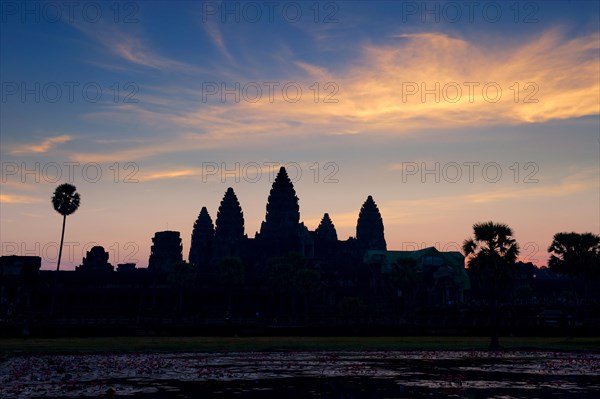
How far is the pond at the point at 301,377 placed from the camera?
23.9 metres

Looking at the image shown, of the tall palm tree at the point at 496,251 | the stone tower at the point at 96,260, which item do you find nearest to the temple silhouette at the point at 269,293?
the stone tower at the point at 96,260

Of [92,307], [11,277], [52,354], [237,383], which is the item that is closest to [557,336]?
[52,354]

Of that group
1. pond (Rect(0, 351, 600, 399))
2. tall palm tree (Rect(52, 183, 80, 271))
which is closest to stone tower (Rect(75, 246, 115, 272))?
tall palm tree (Rect(52, 183, 80, 271))

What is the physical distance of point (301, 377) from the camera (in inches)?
1150

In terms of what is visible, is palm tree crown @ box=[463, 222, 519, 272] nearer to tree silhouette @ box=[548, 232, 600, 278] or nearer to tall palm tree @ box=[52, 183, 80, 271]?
tree silhouette @ box=[548, 232, 600, 278]

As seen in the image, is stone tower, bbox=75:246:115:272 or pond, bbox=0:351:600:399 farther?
stone tower, bbox=75:246:115:272

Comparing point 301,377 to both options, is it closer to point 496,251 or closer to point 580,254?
point 496,251

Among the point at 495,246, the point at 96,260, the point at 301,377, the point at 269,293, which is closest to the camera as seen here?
the point at 301,377

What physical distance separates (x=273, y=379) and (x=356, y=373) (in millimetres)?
4094

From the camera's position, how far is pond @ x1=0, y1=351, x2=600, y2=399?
23.9 metres

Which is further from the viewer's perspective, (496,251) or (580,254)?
(580,254)

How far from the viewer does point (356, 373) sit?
101 ft

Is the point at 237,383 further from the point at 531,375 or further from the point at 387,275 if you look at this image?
the point at 387,275

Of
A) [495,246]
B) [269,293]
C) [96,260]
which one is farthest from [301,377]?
[96,260]
